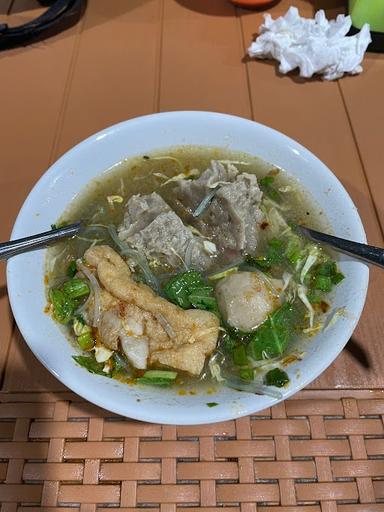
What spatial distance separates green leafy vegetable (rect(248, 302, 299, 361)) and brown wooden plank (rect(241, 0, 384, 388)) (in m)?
0.27

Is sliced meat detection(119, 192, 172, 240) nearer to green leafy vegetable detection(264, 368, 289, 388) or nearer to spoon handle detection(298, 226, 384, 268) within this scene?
spoon handle detection(298, 226, 384, 268)

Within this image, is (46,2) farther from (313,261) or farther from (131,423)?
(131,423)

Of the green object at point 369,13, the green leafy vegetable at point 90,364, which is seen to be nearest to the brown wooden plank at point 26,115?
the green leafy vegetable at point 90,364

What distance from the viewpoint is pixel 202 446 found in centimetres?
161

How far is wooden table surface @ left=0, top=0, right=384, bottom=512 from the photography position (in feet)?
7.86

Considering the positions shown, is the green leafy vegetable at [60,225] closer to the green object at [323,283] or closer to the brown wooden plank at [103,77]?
the brown wooden plank at [103,77]

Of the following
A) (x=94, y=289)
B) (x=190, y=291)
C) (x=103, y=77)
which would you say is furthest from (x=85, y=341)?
(x=103, y=77)

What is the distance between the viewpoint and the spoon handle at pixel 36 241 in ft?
5.45

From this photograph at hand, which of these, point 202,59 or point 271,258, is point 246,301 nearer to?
point 271,258

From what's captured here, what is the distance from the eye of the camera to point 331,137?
2.58 meters

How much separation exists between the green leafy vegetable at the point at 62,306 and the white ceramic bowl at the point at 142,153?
4 cm

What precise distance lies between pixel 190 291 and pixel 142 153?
0.87m

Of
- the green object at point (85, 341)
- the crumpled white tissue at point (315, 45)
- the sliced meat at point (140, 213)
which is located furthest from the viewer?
the crumpled white tissue at point (315, 45)

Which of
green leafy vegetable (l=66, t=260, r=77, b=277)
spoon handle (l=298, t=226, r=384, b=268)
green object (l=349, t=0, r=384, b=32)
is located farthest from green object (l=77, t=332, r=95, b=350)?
green object (l=349, t=0, r=384, b=32)
